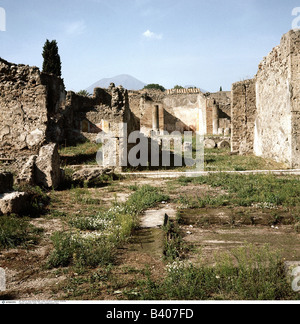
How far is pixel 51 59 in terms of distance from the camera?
31.3 metres

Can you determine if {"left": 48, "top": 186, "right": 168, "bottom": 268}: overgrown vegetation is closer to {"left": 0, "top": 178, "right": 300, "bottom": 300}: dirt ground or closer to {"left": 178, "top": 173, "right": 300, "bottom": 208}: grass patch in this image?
{"left": 0, "top": 178, "right": 300, "bottom": 300}: dirt ground

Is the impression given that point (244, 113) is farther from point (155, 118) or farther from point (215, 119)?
point (155, 118)

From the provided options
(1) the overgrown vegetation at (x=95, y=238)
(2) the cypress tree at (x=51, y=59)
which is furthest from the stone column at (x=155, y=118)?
(1) the overgrown vegetation at (x=95, y=238)

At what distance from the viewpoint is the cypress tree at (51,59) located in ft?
102

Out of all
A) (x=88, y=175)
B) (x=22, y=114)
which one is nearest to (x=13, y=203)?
(x=88, y=175)

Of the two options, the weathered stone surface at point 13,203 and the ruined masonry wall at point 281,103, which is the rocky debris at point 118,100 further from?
the weathered stone surface at point 13,203

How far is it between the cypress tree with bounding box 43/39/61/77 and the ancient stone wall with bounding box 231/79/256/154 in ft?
69.9

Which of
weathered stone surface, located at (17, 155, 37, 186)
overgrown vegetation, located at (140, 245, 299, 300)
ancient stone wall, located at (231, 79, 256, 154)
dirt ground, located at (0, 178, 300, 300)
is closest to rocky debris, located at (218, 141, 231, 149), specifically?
ancient stone wall, located at (231, 79, 256, 154)

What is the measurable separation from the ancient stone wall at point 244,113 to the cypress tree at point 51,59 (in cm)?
2131

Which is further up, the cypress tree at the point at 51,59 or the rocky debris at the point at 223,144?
the cypress tree at the point at 51,59

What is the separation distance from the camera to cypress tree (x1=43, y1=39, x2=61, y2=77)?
31.2 m

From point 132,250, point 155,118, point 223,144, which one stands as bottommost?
point 132,250

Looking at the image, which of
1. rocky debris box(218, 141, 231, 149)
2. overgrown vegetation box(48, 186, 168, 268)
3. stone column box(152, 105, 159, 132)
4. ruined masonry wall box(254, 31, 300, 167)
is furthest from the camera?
stone column box(152, 105, 159, 132)

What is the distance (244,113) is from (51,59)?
22.8 m
